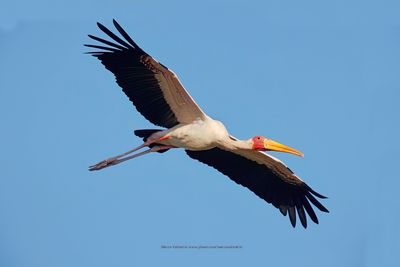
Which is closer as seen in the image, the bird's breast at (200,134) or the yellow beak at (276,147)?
the bird's breast at (200,134)

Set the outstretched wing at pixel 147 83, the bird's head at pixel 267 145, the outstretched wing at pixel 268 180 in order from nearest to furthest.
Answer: the outstretched wing at pixel 147 83 < the bird's head at pixel 267 145 < the outstretched wing at pixel 268 180

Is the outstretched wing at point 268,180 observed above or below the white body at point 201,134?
below

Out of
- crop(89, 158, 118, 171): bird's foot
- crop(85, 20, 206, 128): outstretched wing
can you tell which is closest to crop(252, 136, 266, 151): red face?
crop(85, 20, 206, 128): outstretched wing

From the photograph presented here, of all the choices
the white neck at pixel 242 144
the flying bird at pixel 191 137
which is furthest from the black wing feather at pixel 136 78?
the white neck at pixel 242 144

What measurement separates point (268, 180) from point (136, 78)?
3.62 m

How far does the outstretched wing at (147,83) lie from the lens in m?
16.0

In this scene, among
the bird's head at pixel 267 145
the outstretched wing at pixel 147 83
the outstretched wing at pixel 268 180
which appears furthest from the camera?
the outstretched wing at pixel 268 180

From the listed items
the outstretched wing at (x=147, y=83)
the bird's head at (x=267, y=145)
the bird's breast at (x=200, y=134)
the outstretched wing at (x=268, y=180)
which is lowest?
the outstretched wing at (x=268, y=180)

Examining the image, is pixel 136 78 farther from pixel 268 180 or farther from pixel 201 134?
pixel 268 180

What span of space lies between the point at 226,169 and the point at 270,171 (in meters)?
0.86

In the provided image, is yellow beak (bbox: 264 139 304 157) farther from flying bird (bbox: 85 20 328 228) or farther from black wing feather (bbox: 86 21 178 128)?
black wing feather (bbox: 86 21 178 128)

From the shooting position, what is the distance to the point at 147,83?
16.4m

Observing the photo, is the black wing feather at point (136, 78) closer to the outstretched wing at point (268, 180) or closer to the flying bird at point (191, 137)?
the flying bird at point (191, 137)

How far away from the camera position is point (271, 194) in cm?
1830
